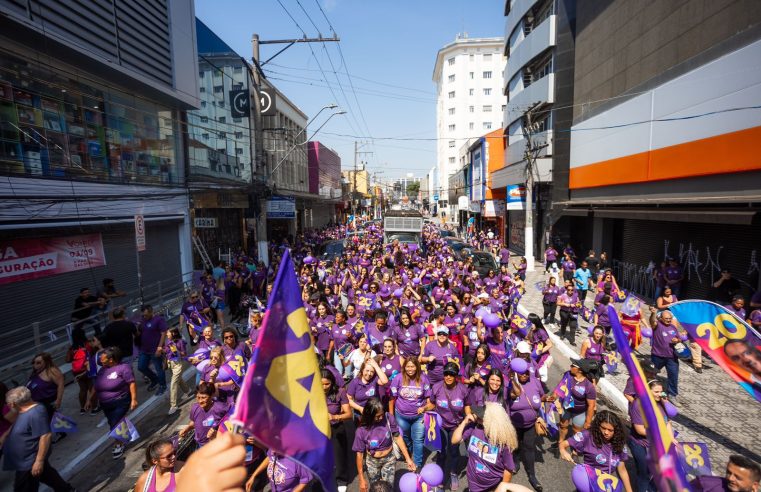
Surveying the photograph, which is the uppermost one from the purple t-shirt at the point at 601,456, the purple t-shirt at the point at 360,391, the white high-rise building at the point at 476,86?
the white high-rise building at the point at 476,86

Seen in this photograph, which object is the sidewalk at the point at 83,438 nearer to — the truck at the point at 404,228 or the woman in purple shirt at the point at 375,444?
the woman in purple shirt at the point at 375,444

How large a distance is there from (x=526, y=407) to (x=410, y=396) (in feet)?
4.46

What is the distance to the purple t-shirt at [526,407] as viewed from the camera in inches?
186

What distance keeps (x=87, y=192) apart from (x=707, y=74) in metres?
17.3

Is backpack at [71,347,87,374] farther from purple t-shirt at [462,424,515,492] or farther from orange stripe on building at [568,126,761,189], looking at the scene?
orange stripe on building at [568,126,761,189]

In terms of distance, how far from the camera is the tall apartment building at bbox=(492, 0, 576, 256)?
22.4m

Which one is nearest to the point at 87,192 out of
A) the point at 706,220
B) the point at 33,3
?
the point at 33,3

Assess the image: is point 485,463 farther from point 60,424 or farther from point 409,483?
point 60,424

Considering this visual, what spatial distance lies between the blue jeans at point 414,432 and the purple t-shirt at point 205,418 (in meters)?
2.11

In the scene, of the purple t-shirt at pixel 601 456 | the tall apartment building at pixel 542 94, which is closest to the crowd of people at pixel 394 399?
the purple t-shirt at pixel 601 456

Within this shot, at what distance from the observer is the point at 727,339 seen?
4.82 meters

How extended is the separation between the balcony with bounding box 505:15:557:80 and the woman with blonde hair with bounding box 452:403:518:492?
81.0ft

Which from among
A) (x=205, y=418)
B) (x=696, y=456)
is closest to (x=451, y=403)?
(x=696, y=456)

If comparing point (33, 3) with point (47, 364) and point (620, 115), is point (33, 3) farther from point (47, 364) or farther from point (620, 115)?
point (620, 115)
